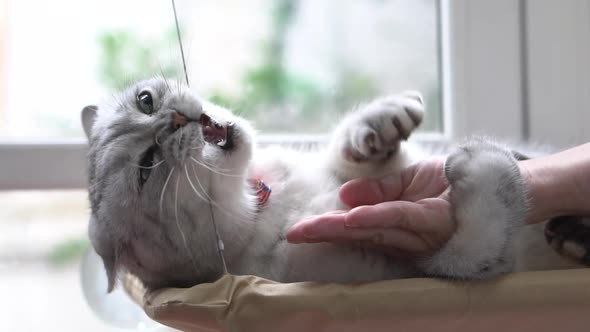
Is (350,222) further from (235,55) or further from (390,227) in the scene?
(235,55)

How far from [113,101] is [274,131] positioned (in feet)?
2.27

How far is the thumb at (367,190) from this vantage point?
0.90 m

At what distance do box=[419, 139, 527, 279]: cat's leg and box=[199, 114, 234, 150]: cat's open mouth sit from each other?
359 mm

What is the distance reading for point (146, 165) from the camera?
911 mm

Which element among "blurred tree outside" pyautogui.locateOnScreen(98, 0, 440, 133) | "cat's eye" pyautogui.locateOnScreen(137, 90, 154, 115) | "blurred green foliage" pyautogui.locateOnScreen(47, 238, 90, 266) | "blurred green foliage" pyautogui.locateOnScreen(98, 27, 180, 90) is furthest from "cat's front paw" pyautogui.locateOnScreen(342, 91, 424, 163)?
"blurred green foliage" pyautogui.locateOnScreen(47, 238, 90, 266)

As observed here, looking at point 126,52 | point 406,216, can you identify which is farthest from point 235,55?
point 406,216

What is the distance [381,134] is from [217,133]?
28 centimetres

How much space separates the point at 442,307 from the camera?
2.15 feet

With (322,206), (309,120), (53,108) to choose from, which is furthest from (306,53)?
(322,206)

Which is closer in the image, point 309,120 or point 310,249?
point 310,249

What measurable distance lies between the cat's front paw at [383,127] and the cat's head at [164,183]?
0.20 metres

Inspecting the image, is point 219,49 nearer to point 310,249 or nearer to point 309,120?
point 309,120

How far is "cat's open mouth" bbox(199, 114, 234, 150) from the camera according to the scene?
940 mm

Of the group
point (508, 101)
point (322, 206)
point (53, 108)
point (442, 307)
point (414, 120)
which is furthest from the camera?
point (508, 101)
